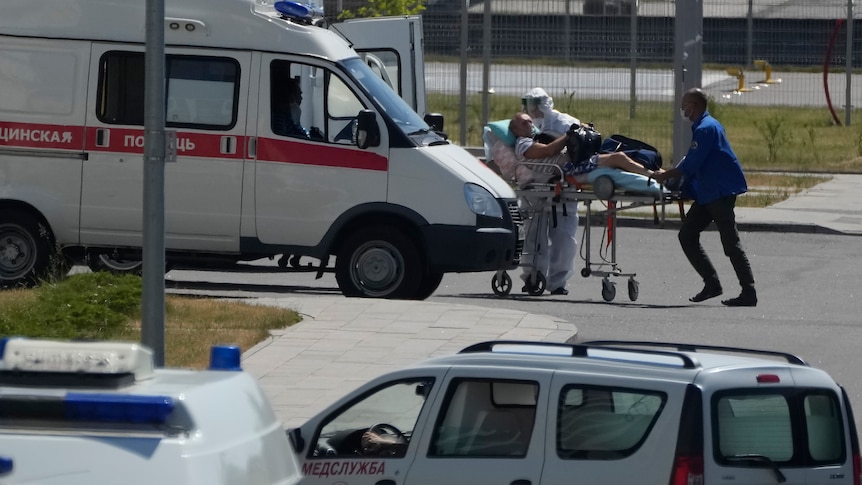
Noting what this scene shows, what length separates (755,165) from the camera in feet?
84.8

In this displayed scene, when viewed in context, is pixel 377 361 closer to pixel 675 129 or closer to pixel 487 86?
pixel 675 129

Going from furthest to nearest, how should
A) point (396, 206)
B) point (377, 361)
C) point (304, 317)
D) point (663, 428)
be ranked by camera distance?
point (396, 206) → point (304, 317) → point (377, 361) → point (663, 428)

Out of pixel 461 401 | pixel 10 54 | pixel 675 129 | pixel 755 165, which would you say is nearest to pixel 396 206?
pixel 10 54

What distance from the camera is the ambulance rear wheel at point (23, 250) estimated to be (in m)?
13.7

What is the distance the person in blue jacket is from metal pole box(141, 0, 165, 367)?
671 cm

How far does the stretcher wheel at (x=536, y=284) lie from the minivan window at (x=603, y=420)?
821 centimetres

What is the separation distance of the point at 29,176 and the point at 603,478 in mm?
8800

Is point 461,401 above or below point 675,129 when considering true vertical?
below

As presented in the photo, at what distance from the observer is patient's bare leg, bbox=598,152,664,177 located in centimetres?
1371

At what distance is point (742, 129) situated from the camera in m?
32.0

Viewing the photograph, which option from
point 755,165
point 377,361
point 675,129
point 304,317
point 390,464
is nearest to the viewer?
point 390,464

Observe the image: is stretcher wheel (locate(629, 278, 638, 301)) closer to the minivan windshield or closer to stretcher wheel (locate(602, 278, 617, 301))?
stretcher wheel (locate(602, 278, 617, 301))

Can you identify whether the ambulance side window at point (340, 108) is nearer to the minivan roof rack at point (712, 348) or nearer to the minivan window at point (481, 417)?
the minivan roof rack at point (712, 348)

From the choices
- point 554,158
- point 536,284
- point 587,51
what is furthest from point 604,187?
point 587,51
